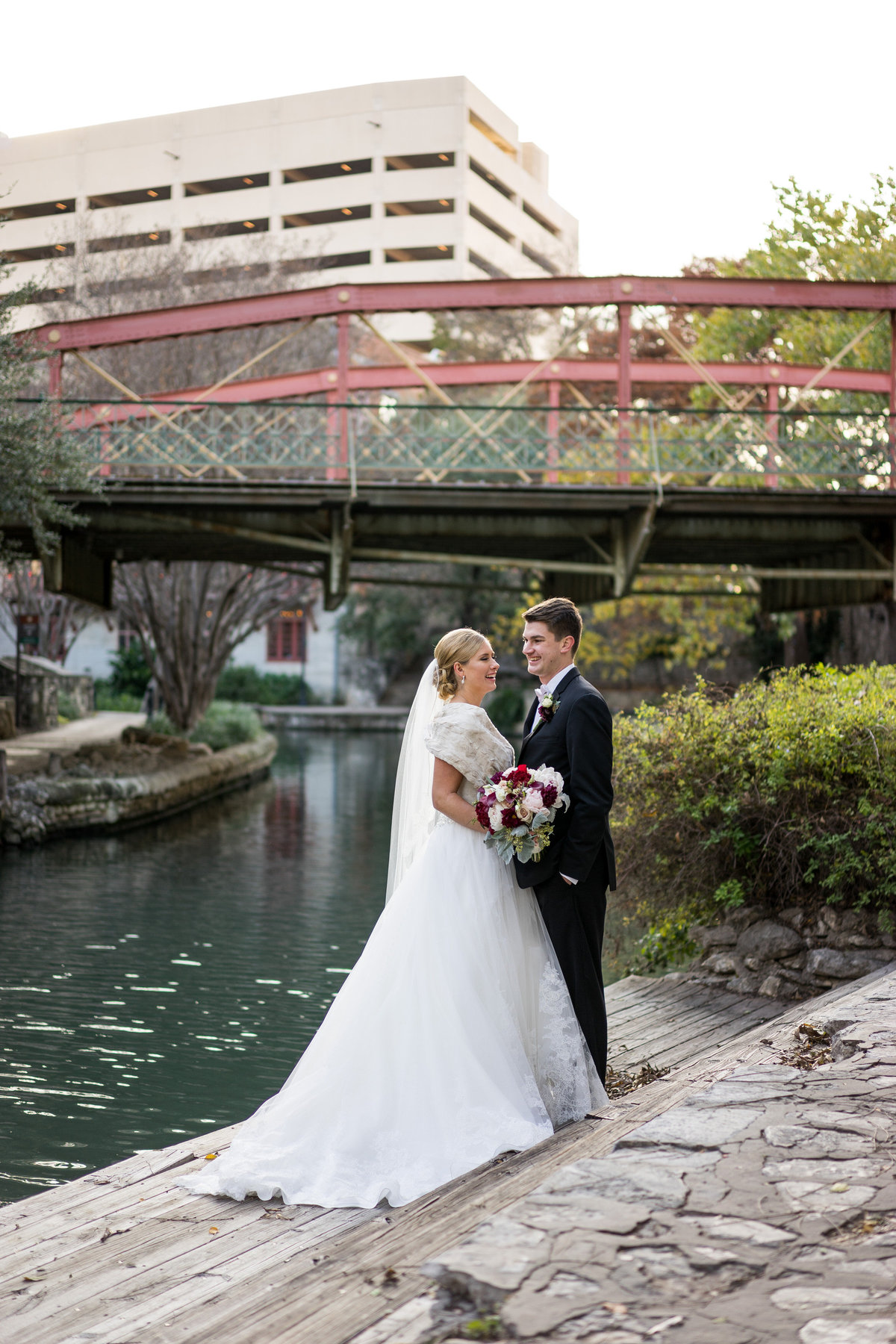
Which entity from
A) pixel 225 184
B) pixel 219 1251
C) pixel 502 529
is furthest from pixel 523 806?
pixel 225 184

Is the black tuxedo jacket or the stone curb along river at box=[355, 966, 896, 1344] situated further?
the black tuxedo jacket

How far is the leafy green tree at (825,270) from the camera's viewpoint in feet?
76.4

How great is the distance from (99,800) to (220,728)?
10.3 m

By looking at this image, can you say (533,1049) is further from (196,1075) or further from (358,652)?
(358,652)

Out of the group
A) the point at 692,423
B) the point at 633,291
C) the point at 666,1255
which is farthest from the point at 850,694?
the point at 692,423

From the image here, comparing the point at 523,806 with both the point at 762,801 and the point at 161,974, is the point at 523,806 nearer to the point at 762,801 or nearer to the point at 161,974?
the point at 762,801

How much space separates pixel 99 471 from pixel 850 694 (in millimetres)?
12543

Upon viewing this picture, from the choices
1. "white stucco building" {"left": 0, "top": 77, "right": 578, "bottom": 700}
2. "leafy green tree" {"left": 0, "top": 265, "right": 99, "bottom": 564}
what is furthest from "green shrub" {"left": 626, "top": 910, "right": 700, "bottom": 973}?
"white stucco building" {"left": 0, "top": 77, "right": 578, "bottom": 700}

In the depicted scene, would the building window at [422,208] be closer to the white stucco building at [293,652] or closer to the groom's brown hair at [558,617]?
the white stucco building at [293,652]

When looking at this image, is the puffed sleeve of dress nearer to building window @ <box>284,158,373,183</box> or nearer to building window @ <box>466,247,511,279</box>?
building window @ <box>466,247,511,279</box>

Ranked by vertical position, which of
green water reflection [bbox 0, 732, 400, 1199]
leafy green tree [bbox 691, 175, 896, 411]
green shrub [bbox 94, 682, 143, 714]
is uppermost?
leafy green tree [bbox 691, 175, 896, 411]

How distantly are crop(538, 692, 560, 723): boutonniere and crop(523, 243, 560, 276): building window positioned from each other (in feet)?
212

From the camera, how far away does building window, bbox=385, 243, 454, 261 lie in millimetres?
61188

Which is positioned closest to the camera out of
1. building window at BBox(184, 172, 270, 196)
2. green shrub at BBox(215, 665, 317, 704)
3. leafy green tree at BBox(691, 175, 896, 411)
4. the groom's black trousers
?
the groom's black trousers
